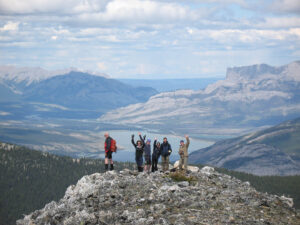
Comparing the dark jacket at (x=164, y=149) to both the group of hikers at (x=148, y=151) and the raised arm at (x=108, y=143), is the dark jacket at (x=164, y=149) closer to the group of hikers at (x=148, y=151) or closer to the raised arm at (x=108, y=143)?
the group of hikers at (x=148, y=151)

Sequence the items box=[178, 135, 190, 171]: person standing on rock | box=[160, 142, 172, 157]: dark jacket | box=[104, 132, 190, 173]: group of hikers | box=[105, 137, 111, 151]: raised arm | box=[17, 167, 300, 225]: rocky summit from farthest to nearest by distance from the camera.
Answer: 1. box=[160, 142, 172, 157]: dark jacket
2. box=[104, 132, 190, 173]: group of hikers
3. box=[105, 137, 111, 151]: raised arm
4. box=[178, 135, 190, 171]: person standing on rock
5. box=[17, 167, 300, 225]: rocky summit

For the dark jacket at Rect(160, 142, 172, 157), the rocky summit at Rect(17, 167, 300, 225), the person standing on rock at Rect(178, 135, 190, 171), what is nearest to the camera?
the rocky summit at Rect(17, 167, 300, 225)

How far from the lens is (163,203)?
5028cm

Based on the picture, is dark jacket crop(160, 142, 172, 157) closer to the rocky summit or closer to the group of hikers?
the group of hikers

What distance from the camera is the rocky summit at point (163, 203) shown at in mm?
45875

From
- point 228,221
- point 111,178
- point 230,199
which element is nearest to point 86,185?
point 111,178

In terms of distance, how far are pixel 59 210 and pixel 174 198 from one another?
13.0 m

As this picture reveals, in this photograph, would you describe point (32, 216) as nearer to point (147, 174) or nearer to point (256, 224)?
point (147, 174)

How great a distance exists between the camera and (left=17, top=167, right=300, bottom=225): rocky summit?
4588 cm

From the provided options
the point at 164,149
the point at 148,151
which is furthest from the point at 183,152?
→ the point at 148,151

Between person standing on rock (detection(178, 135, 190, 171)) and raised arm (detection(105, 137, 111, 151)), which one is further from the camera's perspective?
raised arm (detection(105, 137, 111, 151))

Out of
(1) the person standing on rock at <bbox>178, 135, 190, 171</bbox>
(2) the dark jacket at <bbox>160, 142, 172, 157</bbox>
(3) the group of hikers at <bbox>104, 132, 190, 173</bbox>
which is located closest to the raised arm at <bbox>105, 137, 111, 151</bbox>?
(3) the group of hikers at <bbox>104, 132, 190, 173</bbox>

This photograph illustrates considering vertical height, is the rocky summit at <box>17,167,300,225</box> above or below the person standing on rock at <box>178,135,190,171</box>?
below

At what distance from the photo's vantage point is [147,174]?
203ft
